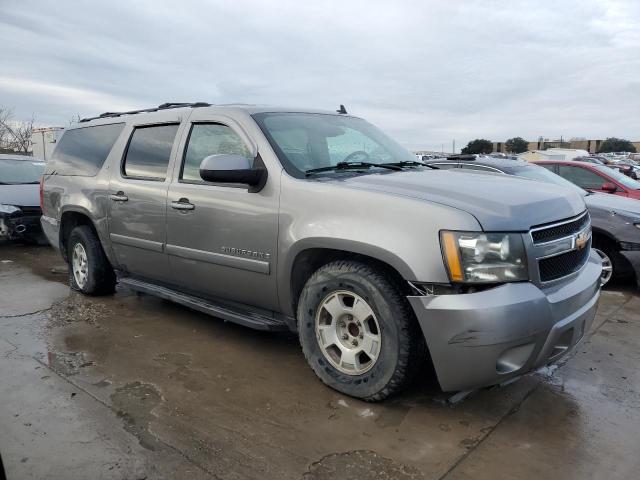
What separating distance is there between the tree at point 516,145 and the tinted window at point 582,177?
198ft

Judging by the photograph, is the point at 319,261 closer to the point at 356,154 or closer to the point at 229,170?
the point at 229,170

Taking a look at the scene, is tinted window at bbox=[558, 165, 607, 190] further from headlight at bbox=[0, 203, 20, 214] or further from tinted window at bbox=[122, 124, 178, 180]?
headlight at bbox=[0, 203, 20, 214]

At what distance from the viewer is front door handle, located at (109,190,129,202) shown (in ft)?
14.7

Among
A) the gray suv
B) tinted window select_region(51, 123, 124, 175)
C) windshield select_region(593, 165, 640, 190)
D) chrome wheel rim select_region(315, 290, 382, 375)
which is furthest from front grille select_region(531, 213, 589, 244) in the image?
windshield select_region(593, 165, 640, 190)

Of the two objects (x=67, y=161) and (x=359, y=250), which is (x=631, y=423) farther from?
(x=67, y=161)

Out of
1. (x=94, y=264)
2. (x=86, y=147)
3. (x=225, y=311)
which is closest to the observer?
(x=225, y=311)

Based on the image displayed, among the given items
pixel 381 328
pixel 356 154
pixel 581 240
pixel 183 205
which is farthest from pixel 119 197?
pixel 581 240

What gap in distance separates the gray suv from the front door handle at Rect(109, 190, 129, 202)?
0.03m

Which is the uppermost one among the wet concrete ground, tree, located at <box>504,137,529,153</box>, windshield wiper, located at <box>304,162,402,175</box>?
tree, located at <box>504,137,529,153</box>

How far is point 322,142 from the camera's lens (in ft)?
12.6

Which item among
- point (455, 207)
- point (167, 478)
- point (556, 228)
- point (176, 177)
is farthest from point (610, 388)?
point (176, 177)

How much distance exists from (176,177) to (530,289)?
8.85 ft

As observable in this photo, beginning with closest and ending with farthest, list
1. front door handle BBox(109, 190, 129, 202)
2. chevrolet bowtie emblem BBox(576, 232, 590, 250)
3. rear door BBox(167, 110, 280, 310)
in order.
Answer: chevrolet bowtie emblem BBox(576, 232, 590, 250), rear door BBox(167, 110, 280, 310), front door handle BBox(109, 190, 129, 202)

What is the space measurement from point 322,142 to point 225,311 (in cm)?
143
